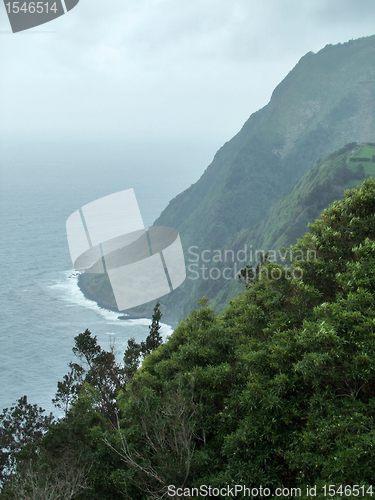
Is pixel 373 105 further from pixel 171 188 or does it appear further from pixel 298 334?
pixel 298 334

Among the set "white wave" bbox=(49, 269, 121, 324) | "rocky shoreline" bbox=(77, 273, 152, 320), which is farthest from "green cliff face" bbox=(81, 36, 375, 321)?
"white wave" bbox=(49, 269, 121, 324)

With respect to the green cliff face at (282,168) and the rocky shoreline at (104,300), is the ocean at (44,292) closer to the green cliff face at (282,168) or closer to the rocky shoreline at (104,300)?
the rocky shoreline at (104,300)

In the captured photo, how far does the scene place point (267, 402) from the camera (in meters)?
8.60

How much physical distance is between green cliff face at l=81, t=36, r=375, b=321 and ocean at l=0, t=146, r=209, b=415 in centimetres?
911

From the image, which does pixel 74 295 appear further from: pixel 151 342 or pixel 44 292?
pixel 151 342

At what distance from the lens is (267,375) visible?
9195 mm

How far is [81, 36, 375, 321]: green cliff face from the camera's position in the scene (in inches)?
3519

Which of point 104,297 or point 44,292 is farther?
point 44,292

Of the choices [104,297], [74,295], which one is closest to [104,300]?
[104,297]

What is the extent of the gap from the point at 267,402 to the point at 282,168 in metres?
143

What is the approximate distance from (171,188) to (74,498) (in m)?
178

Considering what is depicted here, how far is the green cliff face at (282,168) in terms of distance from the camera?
89375 millimetres

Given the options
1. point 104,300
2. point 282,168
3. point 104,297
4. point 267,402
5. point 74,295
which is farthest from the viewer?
point 282,168

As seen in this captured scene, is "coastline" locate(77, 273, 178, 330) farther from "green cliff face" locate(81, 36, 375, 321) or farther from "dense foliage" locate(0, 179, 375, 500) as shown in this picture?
"dense foliage" locate(0, 179, 375, 500)
